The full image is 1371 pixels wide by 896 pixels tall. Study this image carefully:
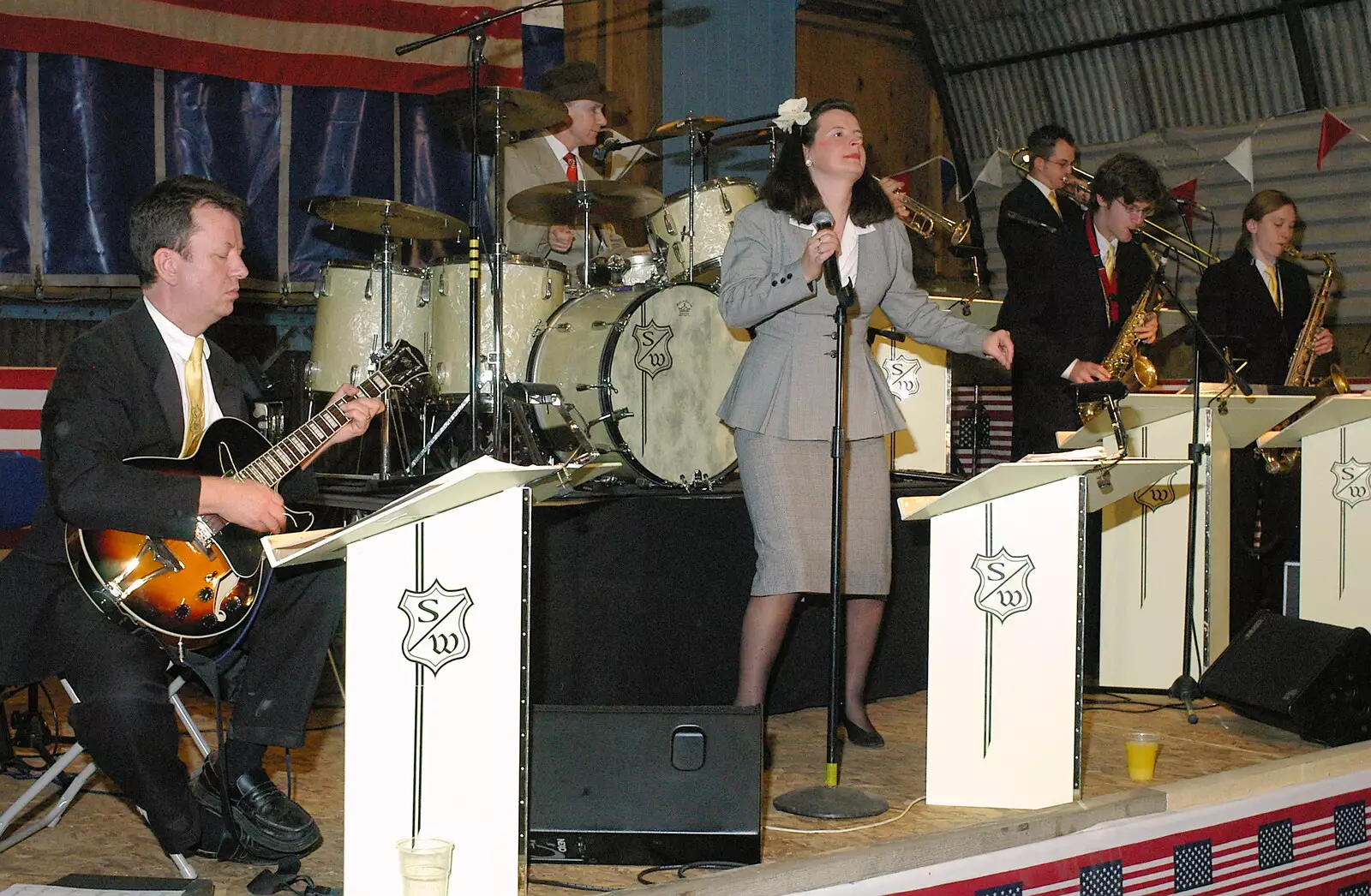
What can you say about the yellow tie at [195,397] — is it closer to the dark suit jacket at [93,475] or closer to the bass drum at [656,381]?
the dark suit jacket at [93,475]

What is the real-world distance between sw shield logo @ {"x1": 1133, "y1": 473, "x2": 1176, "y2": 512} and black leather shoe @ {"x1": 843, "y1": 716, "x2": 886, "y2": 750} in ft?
5.13

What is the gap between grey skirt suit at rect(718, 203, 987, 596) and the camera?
358 cm

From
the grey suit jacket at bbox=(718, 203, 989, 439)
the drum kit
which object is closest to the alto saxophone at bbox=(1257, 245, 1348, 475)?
the grey suit jacket at bbox=(718, 203, 989, 439)

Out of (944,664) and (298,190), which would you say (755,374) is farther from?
(298,190)

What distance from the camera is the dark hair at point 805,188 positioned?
369 cm

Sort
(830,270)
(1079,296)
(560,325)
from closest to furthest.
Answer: (830,270) → (1079,296) → (560,325)

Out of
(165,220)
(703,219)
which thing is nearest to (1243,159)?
(703,219)

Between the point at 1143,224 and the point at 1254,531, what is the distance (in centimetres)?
156

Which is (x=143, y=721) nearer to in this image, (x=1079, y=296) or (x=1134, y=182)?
(x=1079, y=296)

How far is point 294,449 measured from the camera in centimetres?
307

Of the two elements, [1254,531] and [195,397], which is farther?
[1254,531]

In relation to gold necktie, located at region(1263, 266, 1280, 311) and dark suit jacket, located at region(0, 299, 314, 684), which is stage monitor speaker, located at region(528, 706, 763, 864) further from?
gold necktie, located at region(1263, 266, 1280, 311)

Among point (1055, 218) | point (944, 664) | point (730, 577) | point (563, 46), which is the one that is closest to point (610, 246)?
point (563, 46)

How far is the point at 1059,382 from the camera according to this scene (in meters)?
4.68
